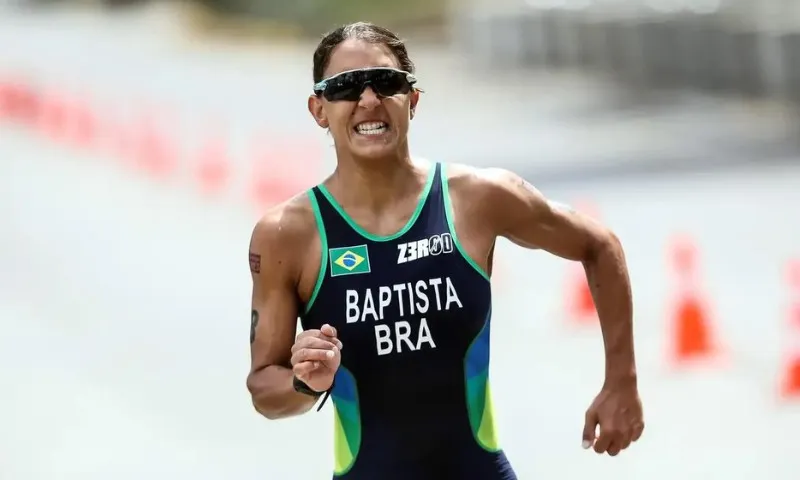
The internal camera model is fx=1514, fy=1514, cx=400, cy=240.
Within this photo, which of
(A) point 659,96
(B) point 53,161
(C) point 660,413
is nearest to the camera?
(C) point 660,413

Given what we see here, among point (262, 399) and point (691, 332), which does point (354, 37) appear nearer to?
point (262, 399)

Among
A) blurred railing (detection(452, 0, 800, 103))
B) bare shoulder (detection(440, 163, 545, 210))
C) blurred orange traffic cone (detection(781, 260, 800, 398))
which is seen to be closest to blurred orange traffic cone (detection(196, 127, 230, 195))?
blurred orange traffic cone (detection(781, 260, 800, 398))

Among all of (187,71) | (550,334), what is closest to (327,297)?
(550,334)

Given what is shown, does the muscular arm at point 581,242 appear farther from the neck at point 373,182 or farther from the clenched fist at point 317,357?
the clenched fist at point 317,357

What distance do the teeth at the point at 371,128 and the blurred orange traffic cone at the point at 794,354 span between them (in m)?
4.93

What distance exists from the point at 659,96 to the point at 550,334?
47.0 ft

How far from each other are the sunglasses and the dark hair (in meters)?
0.10

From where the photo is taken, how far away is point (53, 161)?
1852 centimetres

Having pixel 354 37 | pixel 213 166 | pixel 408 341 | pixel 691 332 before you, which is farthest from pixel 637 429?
pixel 213 166

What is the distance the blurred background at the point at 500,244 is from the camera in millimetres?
7984

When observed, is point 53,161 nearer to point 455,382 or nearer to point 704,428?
point 704,428

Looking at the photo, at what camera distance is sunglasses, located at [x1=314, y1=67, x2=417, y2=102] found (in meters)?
3.97

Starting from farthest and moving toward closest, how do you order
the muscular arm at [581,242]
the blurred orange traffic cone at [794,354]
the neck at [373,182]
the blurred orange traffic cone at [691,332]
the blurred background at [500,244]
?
1. the blurred orange traffic cone at [691,332]
2. the blurred orange traffic cone at [794,354]
3. the blurred background at [500,244]
4. the muscular arm at [581,242]
5. the neck at [373,182]

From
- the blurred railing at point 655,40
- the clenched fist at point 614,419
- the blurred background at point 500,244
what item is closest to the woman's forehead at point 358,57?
the clenched fist at point 614,419
